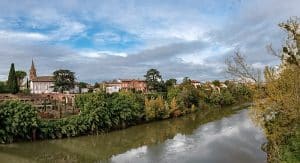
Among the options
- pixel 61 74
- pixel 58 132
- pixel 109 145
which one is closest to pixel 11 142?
pixel 58 132

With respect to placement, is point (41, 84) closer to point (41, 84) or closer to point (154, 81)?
point (41, 84)

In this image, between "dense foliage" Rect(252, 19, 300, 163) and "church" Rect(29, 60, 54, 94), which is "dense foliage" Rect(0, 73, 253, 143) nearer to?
"dense foliage" Rect(252, 19, 300, 163)

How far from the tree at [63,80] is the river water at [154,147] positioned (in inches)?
1823

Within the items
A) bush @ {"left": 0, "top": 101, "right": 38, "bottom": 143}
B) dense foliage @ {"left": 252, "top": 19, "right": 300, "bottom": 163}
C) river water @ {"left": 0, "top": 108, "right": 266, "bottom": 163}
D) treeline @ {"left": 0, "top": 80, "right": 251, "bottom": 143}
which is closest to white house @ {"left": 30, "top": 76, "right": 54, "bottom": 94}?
treeline @ {"left": 0, "top": 80, "right": 251, "bottom": 143}

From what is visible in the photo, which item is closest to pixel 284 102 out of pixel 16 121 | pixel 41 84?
pixel 16 121

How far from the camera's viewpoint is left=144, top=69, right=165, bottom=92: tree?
4179 inches

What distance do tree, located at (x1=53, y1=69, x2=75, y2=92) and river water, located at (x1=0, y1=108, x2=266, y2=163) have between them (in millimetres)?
46313

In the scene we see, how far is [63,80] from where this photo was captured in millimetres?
93312

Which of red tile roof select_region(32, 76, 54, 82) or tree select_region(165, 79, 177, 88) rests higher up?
red tile roof select_region(32, 76, 54, 82)

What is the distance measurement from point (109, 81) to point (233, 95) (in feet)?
178

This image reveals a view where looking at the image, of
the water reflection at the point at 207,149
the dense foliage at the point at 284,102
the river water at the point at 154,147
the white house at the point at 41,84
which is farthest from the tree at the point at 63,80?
the dense foliage at the point at 284,102

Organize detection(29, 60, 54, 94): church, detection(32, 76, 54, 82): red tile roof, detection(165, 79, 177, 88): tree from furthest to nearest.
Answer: detection(165, 79, 177, 88): tree < detection(32, 76, 54, 82): red tile roof < detection(29, 60, 54, 94): church

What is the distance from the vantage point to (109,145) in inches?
1507

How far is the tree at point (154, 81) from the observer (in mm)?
106137
